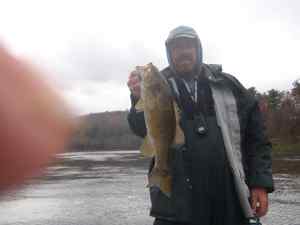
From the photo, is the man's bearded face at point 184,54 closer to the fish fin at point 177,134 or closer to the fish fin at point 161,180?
the fish fin at point 177,134

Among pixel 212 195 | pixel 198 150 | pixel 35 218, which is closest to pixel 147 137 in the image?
pixel 198 150

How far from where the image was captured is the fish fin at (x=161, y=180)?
3.71m

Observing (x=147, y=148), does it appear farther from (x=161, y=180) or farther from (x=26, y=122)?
(x=26, y=122)

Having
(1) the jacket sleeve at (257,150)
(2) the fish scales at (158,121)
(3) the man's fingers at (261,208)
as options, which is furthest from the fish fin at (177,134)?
(3) the man's fingers at (261,208)

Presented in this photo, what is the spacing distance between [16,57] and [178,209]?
9.45ft

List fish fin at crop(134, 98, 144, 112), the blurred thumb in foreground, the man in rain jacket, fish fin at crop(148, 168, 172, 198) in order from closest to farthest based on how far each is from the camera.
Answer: the blurred thumb in foreground
fish fin at crop(134, 98, 144, 112)
fish fin at crop(148, 168, 172, 198)
the man in rain jacket

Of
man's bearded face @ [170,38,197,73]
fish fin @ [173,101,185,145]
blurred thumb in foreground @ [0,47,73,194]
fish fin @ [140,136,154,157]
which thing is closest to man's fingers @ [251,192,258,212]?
fish fin @ [173,101,185,145]

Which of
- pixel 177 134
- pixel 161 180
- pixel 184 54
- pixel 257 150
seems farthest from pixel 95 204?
pixel 177 134

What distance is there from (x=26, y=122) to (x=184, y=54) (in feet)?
10.3

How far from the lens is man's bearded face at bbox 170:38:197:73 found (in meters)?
4.18

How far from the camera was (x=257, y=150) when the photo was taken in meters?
4.22

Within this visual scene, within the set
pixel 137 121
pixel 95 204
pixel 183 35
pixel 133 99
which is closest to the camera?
pixel 133 99

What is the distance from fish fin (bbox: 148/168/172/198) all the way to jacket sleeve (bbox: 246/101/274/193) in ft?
2.79

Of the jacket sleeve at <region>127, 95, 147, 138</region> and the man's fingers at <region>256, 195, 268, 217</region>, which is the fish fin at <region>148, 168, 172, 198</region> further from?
the man's fingers at <region>256, 195, 268, 217</region>
